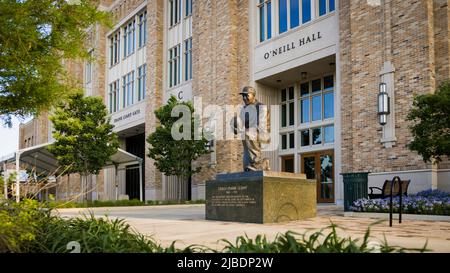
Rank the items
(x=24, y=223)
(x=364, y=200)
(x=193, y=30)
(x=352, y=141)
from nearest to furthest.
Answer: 1. (x=24, y=223)
2. (x=364, y=200)
3. (x=352, y=141)
4. (x=193, y=30)

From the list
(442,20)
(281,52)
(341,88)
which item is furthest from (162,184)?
(442,20)

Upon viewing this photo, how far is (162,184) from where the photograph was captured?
30.0m

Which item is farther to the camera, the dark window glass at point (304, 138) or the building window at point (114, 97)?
the building window at point (114, 97)

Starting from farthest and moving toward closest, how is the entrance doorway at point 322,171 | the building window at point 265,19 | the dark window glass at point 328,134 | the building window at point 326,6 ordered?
1. the building window at point 265,19
2. the dark window glass at point 328,134
3. the entrance doorway at point 322,171
4. the building window at point 326,6

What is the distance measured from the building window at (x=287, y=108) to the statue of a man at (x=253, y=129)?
13.8 m

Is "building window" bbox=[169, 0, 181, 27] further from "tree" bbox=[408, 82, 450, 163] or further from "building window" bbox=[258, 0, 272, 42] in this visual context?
"tree" bbox=[408, 82, 450, 163]

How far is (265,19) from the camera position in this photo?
23875 mm

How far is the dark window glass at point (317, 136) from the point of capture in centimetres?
2252

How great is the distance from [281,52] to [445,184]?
10443 mm

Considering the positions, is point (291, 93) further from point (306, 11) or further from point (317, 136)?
point (306, 11)

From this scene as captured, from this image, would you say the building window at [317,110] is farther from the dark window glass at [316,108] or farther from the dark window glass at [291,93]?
the dark window glass at [291,93]

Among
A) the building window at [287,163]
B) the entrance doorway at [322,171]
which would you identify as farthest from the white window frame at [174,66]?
the entrance doorway at [322,171]

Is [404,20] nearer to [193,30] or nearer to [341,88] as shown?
[341,88]

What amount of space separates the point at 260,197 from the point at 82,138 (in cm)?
1849
